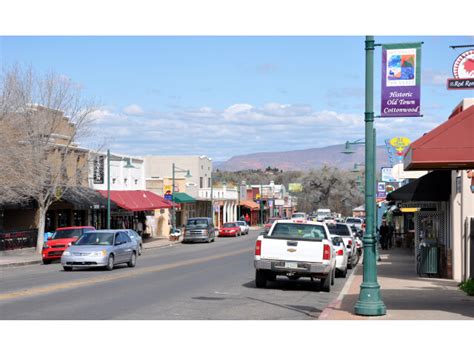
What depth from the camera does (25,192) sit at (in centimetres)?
3719

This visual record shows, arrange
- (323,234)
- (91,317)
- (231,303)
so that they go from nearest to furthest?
(91,317) < (231,303) < (323,234)

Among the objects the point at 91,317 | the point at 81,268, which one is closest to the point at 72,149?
the point at 81,268

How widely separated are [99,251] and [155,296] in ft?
29.7

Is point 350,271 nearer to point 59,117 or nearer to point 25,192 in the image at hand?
point 25,192

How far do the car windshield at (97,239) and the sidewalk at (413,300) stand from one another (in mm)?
8704

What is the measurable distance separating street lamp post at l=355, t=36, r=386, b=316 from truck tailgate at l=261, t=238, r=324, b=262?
232 inches

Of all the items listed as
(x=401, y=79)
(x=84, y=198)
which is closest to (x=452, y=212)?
(x=401, y=79)

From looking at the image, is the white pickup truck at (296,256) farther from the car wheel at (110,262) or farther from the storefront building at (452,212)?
the car wheel at (110,262)

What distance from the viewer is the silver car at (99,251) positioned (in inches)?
1002

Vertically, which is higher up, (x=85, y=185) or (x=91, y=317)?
(x=85, y=185)

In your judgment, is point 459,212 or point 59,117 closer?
point 459,212

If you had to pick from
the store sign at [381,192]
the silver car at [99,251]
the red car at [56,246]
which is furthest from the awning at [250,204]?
the silver car at [99,251]

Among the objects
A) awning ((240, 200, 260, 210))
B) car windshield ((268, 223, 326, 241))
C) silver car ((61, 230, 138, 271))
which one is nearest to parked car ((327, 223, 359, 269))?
car windshield ((268, 223, 326, 241))

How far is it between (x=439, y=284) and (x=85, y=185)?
1282 inches
